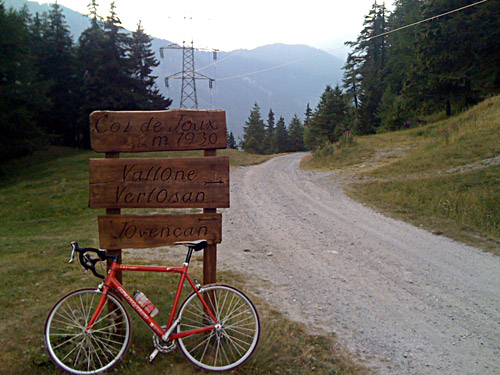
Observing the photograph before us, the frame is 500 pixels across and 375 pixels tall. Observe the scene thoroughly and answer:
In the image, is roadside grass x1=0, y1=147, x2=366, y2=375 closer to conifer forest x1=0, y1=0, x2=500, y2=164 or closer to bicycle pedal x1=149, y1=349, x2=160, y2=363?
bicycle pedal x1=149, y1=349, x2=160, y2=363

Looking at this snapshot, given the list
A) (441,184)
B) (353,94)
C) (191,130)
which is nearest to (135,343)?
(191,130)

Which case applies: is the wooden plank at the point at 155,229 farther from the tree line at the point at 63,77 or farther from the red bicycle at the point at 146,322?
the tree line at the point at 63,77

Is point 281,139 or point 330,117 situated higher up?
point 330,117

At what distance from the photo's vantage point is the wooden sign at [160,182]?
396 centimetres

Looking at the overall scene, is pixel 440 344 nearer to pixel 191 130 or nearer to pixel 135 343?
pixel 135 343

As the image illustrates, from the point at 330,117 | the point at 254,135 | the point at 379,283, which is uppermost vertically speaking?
the point at 330,117

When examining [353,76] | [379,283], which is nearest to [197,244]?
[379,283]

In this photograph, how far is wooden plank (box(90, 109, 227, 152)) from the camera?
395 centimetres

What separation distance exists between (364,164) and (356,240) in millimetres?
12052

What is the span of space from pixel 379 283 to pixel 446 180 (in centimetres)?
800

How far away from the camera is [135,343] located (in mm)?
3869

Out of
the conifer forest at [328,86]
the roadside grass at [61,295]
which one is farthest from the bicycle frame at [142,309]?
the conifer forest at [328,86]

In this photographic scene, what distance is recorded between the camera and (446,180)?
499 inches

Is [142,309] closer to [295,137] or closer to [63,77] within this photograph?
[63,77]
